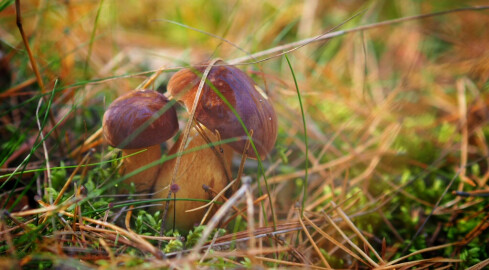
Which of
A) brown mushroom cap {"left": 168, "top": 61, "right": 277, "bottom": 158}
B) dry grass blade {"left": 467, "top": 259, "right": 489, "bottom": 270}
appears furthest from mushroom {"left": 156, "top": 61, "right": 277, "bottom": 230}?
dry grass blade {"left": 467, "top": 259, "right": 489, "bottom": 270}

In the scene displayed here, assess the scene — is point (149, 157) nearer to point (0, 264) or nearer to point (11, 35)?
point (0, 264)

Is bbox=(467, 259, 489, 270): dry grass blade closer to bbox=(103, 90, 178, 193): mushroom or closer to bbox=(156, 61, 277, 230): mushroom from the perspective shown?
bbox=(156, 61, 277, 230): mushroom

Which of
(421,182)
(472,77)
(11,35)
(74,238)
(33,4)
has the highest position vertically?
(33,4)

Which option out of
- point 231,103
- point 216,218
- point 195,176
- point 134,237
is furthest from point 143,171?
point 216,218

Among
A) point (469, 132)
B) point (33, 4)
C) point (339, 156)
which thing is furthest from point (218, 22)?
point (469, 132)

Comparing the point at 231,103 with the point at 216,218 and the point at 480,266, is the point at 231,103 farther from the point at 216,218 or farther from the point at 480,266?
the point at 480,266

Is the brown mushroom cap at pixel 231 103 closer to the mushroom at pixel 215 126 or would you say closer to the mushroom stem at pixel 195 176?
the mushroom at pixel 215 126

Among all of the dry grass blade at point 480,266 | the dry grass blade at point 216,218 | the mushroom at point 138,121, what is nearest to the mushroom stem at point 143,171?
the mushroom at point 138,121
